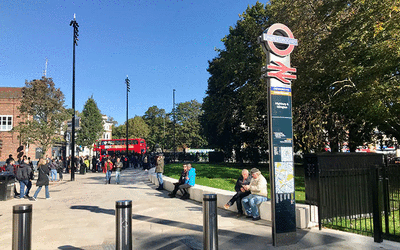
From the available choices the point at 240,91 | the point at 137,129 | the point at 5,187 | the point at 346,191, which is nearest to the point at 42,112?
the point at 5,187

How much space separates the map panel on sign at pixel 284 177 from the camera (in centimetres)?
562

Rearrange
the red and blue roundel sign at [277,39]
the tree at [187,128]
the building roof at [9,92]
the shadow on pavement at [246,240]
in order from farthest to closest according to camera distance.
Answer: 1. the tree at [187,128]
2. the building roof at [9,92]
3. the red and blue roundel sign at [277,39]
4. the shadow on pavement at [246,240]

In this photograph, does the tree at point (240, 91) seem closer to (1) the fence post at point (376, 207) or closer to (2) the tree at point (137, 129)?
(1) the fence post at point (376, 207)

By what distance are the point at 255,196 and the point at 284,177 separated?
2303 millimetres

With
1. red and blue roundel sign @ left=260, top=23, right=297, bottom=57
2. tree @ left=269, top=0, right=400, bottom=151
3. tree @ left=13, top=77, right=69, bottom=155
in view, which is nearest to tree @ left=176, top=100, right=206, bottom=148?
tree @ left=13, top=77, right=69, bottom=155

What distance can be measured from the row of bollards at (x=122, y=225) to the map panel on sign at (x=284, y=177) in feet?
4.18

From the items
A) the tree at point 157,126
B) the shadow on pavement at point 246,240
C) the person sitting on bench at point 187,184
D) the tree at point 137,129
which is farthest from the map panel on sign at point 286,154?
the tree at point 137,129

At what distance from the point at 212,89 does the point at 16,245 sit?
3275 centimetres

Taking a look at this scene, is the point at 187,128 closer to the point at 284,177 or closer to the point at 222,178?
the point at 222,178

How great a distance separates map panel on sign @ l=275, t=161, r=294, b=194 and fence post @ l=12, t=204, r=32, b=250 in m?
3.95

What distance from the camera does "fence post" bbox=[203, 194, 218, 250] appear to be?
5.02 meters

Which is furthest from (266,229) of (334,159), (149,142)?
(149,142)

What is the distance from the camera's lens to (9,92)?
41.0m

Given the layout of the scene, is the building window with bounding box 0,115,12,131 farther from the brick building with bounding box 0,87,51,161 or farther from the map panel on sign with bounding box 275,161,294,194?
the map panel on sign with bounding box 275,161,294,194
